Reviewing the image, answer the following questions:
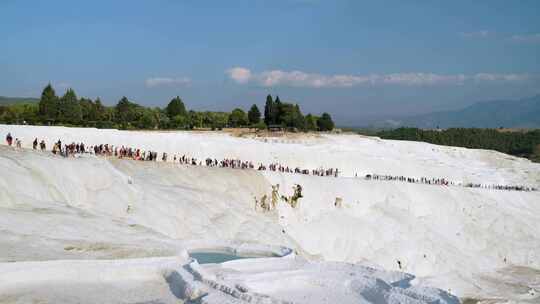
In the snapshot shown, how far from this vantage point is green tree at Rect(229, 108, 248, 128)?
260ft

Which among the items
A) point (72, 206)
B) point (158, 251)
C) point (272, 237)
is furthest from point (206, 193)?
point (158, 251)

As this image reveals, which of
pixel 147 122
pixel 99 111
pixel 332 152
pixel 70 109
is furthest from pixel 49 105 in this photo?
pixel 332 152

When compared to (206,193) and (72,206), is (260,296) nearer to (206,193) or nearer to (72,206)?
(72,206)

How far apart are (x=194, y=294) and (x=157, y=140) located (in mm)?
33304

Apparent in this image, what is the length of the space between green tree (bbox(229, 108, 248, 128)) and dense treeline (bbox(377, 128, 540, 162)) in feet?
135

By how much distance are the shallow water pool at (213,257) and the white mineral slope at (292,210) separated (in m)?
0.69

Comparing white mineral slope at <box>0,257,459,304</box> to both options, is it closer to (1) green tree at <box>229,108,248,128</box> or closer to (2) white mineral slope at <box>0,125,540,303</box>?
(2) white mineral slope at <box>0,125,540,303</box>

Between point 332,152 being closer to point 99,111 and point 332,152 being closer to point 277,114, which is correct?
point 277,114

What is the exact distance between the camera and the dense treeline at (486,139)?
104 metres

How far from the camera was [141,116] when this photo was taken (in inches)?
2680

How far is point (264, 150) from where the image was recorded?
48969 millimetres

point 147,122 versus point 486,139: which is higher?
point 147,122

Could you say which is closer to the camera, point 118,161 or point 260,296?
point 260,296

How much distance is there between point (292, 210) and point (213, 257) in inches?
546
